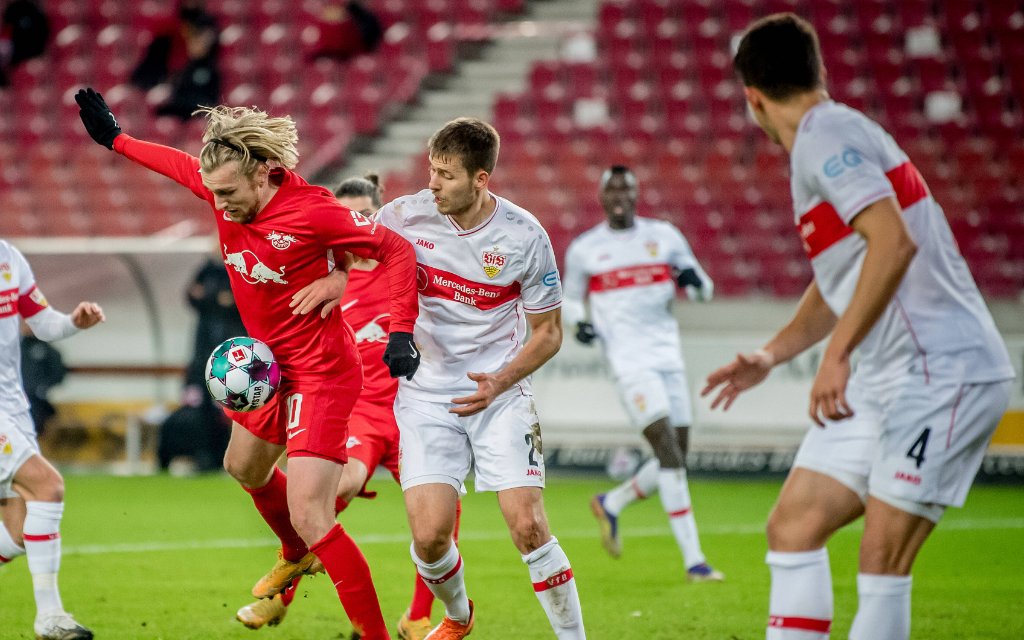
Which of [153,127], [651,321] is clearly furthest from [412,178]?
[651,321]

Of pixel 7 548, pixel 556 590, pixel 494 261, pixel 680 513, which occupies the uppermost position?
pixel 494 261

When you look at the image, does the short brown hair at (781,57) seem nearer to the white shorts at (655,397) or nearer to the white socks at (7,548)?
the white socks at (7,548)

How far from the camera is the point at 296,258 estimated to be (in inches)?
207

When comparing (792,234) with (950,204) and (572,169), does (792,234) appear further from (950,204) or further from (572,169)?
(572,169)

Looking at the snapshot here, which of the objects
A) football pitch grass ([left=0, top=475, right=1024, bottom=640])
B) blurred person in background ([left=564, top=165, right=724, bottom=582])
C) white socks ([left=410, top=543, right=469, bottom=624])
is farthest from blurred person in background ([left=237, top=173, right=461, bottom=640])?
blurred person in background ([left=564, top=165, right=724, bottom=582])

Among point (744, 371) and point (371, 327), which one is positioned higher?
point (744, 371)

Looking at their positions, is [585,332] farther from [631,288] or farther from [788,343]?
[788,343]

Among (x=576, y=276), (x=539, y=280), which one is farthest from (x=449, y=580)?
(x=576, y=276)

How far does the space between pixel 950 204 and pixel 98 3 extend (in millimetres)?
13472

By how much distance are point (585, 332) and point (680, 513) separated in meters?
1.42

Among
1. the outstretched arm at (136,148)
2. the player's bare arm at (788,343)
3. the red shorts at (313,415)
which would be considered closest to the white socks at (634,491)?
the red shorts at (313,415)

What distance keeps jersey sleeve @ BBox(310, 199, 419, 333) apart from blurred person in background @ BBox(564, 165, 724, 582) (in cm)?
362

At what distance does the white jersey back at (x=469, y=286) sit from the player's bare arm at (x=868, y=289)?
1.88 m

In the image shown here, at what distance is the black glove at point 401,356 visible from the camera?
498cm
